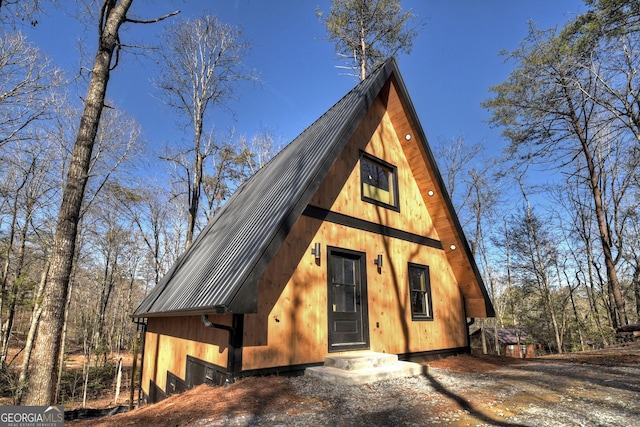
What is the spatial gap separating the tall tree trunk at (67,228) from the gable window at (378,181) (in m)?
5.24

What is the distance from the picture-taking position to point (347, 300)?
21.7 ft

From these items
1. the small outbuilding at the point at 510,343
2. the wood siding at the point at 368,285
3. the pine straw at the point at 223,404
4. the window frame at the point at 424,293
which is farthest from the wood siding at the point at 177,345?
the small outbuilding at the point at 510,343

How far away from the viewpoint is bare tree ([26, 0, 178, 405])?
4512 mm

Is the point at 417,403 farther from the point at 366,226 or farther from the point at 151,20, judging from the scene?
the point at 151,20

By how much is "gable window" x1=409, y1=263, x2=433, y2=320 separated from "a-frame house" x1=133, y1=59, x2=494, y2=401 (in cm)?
3

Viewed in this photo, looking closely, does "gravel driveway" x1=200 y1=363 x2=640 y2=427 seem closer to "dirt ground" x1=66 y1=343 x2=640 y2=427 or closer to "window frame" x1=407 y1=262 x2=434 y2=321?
"dirt ground" x1=66 y1=343 x2=640 y2=427

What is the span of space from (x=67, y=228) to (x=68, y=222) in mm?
94

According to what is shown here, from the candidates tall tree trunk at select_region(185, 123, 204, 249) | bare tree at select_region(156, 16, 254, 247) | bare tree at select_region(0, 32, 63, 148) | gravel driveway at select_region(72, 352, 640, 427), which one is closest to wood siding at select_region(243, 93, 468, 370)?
gravel driveway at select_region(72, 352, 640, 427)

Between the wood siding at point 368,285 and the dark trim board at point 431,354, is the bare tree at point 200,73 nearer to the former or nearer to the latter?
the wood siding at point 368,285

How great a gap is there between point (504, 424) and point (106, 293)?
28.6 metres

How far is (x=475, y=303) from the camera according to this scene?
377 inches

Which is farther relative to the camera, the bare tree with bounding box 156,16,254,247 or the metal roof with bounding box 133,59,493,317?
the bare tree with bounding box 156,16,254,247

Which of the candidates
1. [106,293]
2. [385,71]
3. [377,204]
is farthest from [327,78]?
[106,293]

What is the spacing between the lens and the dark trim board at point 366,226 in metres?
6.39
